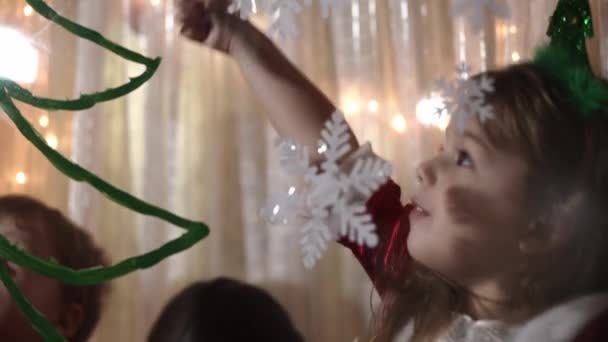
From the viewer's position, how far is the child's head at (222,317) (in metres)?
0.48

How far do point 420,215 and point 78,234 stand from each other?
245 mm

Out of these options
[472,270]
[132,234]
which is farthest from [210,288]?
[472,270]

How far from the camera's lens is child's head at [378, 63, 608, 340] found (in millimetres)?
447

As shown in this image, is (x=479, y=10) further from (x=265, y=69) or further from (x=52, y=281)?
(x=52, y=281)

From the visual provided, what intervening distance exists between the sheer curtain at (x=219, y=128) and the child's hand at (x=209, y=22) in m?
0.02

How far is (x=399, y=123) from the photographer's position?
0.52m

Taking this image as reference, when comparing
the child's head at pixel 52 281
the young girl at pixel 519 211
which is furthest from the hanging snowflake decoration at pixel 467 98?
the child's head at pixel 52 281

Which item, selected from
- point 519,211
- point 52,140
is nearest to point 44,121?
point 52,140

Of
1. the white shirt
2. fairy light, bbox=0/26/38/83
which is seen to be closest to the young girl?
the white shirt

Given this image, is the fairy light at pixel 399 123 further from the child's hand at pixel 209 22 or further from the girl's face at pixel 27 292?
the girl's face at pixel 27 292

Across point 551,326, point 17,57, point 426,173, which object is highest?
point 17,57

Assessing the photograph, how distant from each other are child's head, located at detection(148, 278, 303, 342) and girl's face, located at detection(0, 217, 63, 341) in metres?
0.07

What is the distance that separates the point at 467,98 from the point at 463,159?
0.13 ft

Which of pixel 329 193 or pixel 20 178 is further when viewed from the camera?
pixel 20 178
